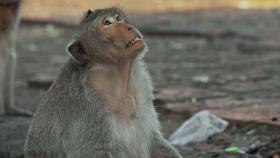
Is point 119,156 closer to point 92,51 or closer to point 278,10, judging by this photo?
point 92,51

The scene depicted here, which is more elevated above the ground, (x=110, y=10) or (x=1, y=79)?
(x=110, y=10)

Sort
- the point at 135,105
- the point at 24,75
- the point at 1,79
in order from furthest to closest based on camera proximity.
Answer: the point at 24,75 < the point at 1,79 < the point at 135,105

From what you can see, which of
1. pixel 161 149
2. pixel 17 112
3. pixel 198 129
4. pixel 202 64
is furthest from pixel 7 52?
pixel 161 149

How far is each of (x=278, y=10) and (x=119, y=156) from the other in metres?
9.03

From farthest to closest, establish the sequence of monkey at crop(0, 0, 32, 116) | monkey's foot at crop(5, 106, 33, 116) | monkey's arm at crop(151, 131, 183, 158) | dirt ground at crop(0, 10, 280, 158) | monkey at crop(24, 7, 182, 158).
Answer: monkey at crop(0, 0, 32, 116) → monkey's foot at crop(5, 106, 33, 116) → dirt ground at crop(0, 10, 280, 158) → monkey's arm at crop(151, 131, 183, 158) → monkey at crop(24, 7, 182, 158)

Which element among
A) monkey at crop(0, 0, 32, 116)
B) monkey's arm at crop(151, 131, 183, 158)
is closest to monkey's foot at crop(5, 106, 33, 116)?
monkey at crop(0, 0, 32, 116)

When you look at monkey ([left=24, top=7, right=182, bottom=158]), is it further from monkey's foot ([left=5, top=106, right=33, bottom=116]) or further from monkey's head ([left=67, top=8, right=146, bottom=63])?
monkey's foot ([left=5, top=106, right=33, bottom=116])

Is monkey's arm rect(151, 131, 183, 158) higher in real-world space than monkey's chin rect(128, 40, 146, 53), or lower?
lower

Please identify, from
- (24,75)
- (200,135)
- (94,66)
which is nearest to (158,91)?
(200,135)

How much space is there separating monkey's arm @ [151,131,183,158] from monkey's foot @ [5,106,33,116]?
2912mm

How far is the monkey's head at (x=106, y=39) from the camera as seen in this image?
4.39 m

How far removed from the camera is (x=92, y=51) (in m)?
4.59

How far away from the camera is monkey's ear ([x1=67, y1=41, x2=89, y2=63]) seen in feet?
15.0

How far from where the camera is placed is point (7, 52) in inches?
338
